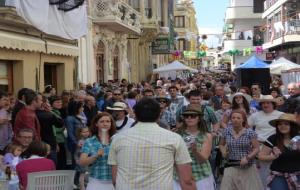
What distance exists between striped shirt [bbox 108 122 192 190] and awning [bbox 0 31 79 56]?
27.6ft

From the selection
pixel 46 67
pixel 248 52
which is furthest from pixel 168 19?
pixel 46 67

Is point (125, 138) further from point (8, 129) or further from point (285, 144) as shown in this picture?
point (8, 129)

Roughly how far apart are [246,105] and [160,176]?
5675 millimetres

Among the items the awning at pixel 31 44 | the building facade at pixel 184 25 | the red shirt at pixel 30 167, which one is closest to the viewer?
the red shirt at pixel 30 167

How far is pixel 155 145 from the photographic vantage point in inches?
176

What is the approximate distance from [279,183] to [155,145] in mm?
2015

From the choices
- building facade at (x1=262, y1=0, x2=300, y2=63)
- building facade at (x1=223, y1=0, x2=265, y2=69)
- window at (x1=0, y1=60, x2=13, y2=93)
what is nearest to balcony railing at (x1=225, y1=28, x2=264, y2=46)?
building facade at (x1=223, y1=0, x2=265, y2=69)

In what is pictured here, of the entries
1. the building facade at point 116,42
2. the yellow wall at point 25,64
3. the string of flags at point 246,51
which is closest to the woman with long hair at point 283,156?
the yellow wall at point 25,64

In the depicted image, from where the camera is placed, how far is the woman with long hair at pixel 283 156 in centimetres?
591

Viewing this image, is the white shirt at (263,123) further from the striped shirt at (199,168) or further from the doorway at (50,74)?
the doorway at (50,74)

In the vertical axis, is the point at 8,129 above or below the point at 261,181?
above

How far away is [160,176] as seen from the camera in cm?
450

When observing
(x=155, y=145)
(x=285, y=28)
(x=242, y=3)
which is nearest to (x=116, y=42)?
(x=285, y=28)

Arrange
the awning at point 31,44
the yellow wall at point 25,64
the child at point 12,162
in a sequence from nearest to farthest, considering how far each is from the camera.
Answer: the child at point 12,162 → the awning at point 31,44 → the yellow wall at point 25,64
